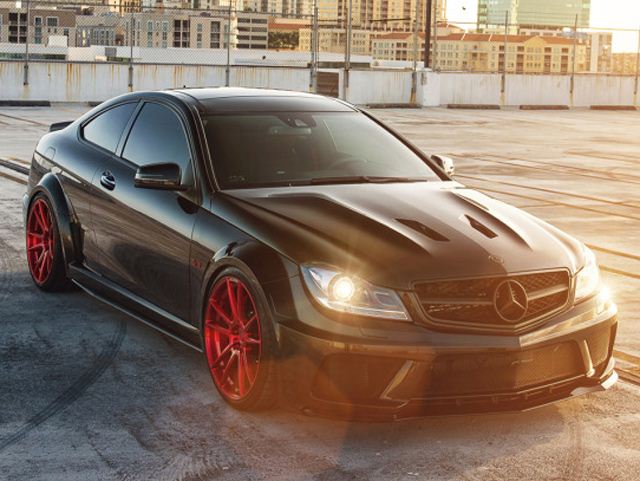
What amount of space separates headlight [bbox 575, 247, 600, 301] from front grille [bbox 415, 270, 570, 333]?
29 centimetres

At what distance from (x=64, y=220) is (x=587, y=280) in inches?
138

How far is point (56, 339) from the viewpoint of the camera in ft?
22.7

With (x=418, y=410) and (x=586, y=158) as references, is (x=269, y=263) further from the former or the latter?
(x=586, y=158)

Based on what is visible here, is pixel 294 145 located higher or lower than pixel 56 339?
higher

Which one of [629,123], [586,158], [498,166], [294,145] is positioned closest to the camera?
[294,145]

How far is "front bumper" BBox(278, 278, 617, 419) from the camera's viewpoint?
16.2 ft

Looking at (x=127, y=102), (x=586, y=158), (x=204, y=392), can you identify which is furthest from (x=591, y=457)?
(x=586, y=158)

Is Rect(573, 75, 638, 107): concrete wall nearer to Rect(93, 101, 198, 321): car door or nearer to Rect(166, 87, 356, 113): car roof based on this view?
Rect(166, 87, 356, 113): car roof

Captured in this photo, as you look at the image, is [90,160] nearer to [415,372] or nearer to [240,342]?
[240,342]

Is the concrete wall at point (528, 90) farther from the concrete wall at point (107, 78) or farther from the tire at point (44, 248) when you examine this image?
the tire at point (44, 248)

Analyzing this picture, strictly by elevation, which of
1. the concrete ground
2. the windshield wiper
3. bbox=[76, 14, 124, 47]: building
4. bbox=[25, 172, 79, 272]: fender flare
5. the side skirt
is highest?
bbox=[76, 14, 124, 47]: building

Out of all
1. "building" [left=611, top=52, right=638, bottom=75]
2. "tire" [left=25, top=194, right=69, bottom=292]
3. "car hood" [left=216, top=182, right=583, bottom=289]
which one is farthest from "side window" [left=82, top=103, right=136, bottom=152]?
"building" [left=611, top=52, right=638, bottom=75]

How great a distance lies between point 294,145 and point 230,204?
0.86 metres

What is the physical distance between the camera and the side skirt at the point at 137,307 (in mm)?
6129
